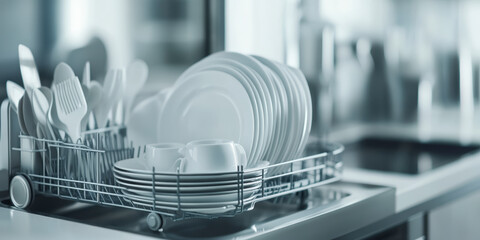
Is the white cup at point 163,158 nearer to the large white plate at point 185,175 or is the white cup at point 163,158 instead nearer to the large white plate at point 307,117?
the large white plate at point 185,175

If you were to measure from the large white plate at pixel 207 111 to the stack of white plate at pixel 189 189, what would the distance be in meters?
0.20

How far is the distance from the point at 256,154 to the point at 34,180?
1.34 feet

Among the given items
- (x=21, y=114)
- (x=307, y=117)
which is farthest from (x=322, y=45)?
(x=21, y=114)

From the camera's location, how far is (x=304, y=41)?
2154 millimetres

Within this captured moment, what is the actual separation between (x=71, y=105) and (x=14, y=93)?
0.55 feet

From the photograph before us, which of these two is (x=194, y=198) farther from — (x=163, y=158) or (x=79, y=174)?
(x=79, y=174)

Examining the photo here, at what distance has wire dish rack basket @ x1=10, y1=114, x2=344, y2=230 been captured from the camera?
3.35 feet

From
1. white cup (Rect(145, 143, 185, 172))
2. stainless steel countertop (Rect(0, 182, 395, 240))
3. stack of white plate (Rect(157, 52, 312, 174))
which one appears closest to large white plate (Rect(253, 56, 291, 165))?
stack of white plate (Rect(157, 52, 312, 174))

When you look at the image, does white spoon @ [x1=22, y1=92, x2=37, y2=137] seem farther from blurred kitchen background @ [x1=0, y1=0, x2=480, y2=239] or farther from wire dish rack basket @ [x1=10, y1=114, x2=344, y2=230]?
blurred kitchen background @ [x1=0, y1=0, x2=480, y2=239]

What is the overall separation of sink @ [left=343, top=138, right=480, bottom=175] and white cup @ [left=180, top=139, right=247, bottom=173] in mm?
798

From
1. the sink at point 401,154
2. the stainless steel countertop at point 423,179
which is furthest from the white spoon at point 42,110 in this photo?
the sink at point 401,154

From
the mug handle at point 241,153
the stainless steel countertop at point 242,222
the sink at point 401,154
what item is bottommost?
the sink at point 401,154

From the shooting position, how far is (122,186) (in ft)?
3.58

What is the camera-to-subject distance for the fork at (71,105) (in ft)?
3.85
